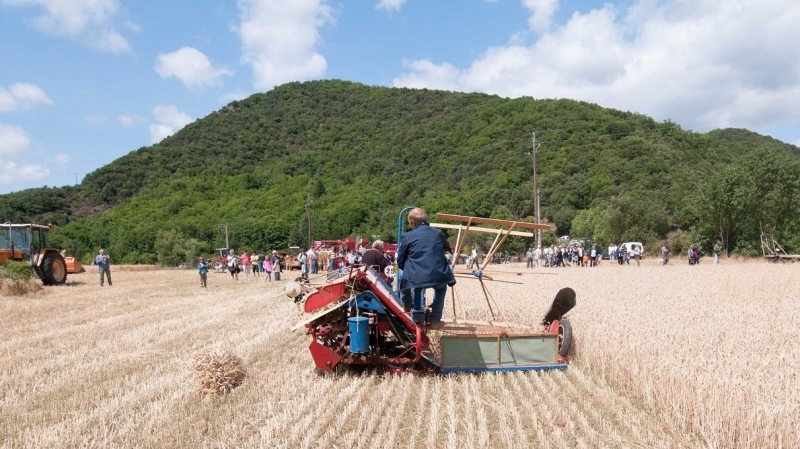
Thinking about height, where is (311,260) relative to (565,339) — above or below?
above

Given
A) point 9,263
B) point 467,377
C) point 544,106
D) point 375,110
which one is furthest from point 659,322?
point 375,110

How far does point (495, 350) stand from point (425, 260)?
1.35 metres

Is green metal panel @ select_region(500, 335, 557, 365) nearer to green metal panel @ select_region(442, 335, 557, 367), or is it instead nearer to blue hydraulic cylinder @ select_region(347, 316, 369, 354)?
green metal panel @ select_region(442, 335, 557, 367)

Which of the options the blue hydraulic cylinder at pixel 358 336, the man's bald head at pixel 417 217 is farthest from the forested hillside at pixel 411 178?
the blue hydraulic cylinder at pixel 358 336

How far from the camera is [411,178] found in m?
92.6

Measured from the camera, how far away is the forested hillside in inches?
2149

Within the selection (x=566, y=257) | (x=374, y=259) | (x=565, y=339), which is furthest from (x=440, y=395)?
(x=566, y=257)

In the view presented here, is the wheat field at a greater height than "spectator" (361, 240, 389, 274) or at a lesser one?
lesser

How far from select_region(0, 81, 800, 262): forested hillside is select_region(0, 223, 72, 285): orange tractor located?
42.8 m

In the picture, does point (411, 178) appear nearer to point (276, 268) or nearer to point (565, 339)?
point (276, 268)

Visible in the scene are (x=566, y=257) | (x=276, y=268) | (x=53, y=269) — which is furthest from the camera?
(x=566, y=257)

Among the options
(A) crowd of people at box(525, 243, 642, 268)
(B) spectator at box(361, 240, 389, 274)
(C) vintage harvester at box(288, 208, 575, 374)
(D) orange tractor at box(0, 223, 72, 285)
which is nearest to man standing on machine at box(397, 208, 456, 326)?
(C) vintage harvester at box(288, 208, 575, 374)

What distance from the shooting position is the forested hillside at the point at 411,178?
2149 inches

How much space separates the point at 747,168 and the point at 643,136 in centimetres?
3587
